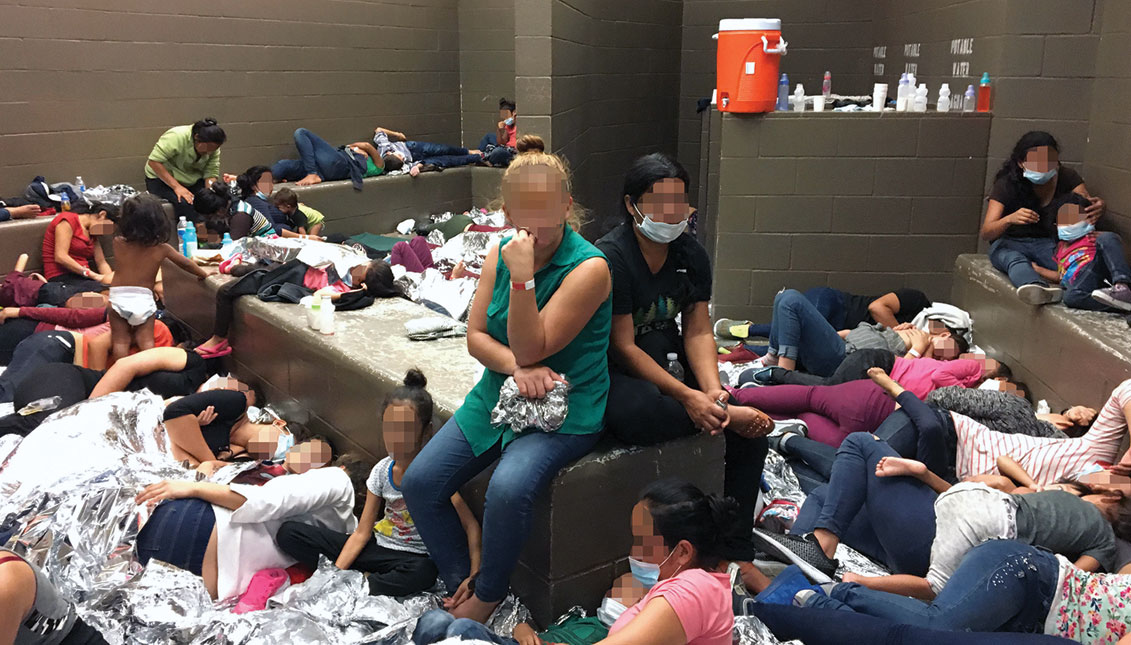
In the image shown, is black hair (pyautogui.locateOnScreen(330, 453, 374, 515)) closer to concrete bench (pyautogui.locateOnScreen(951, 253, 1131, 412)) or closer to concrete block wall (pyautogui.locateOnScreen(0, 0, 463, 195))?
concrete bench (pyautogui.locateOnScreen(951, 253, 1131, 412))

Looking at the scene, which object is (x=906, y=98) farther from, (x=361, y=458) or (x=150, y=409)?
(x=150, y=409)

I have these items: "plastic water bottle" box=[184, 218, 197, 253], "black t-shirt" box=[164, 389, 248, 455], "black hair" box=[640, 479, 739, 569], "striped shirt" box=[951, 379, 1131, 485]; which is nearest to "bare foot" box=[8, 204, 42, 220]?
"plastic water bottle" box=[184, 218, 197, 253]

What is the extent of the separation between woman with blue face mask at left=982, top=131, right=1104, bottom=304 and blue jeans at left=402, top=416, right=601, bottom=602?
338cm

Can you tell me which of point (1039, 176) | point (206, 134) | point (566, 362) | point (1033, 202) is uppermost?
point (206, 134)

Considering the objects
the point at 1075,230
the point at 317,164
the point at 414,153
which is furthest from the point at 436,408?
the point at 414,153

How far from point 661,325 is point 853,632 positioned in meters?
1.12

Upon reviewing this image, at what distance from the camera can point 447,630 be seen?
9.02 ft

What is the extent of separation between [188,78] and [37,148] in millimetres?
1503

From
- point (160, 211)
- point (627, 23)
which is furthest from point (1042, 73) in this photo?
point (160, 211)

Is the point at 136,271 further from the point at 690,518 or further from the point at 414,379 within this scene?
the point at 690,518

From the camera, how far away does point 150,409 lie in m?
4.12

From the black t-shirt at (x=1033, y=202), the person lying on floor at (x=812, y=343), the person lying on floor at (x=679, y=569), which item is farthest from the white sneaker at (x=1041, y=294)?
the person lying on floor at (x=679, y=569)

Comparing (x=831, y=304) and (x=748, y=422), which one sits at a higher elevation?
(x=748, y=422)

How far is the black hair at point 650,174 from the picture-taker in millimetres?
2850
